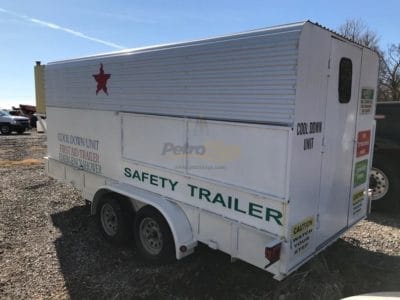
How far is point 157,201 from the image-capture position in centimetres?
413

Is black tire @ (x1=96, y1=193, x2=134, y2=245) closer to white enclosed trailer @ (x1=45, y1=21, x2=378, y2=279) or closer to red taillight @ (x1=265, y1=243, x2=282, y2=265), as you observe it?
white enclosed trailer @ (x1=45, y1=21, x2=378, y2=279)

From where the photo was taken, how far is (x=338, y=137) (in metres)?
3.76

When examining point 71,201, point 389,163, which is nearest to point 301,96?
point 389,163

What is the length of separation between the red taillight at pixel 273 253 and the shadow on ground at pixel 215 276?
0.67 m

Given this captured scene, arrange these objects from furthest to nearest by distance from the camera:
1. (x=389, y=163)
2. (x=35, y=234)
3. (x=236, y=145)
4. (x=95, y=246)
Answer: (x=389, y=163), (x=35, y=234), (x=95, y=246), (x=236, y=145)

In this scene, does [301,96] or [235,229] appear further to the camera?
[235,229]

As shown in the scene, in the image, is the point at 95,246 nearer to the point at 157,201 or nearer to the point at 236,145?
the point at 157,201

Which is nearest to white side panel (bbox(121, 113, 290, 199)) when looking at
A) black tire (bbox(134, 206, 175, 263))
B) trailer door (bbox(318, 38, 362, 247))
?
black tire (bbox(134, 206, 175, 263))

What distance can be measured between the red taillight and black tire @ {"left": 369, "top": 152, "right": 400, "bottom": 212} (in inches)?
150

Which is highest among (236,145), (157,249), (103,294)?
(236,145)

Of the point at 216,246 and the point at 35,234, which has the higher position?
the point at 216,246

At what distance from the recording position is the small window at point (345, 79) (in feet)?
11.9

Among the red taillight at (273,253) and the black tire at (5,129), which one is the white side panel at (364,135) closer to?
the red taillight at (273,253)

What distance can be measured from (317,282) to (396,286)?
85 cm
